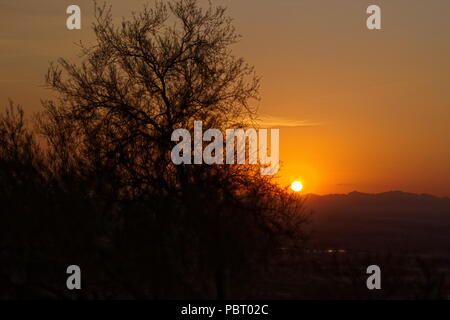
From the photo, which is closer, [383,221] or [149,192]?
[149,192]

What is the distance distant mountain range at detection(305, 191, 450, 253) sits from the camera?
81.7 metres

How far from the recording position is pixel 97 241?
16.9 meters

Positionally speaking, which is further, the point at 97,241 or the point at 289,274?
the point at 289,274

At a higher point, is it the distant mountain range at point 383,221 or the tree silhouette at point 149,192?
the tree silhouette at point 149,192

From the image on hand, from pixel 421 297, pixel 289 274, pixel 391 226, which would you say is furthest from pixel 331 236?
pixel 421 297

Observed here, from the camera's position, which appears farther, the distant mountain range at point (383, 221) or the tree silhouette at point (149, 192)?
the distant mountain range at point (383, 221)

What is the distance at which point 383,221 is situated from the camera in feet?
437

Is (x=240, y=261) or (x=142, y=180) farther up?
(x=142, y=180)

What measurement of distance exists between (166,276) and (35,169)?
432cm

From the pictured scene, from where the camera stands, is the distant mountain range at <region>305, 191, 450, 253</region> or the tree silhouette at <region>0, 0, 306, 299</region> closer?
the tree silhouette at <region>0, 0, 306, 299</region>

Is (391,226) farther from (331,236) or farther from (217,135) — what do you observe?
(217,135)

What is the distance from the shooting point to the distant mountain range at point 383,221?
8169 centimetres

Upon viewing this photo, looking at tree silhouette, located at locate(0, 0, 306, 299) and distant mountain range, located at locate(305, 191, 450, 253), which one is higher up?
tree silhouette, located at locate(0, 0, 306, 299)
